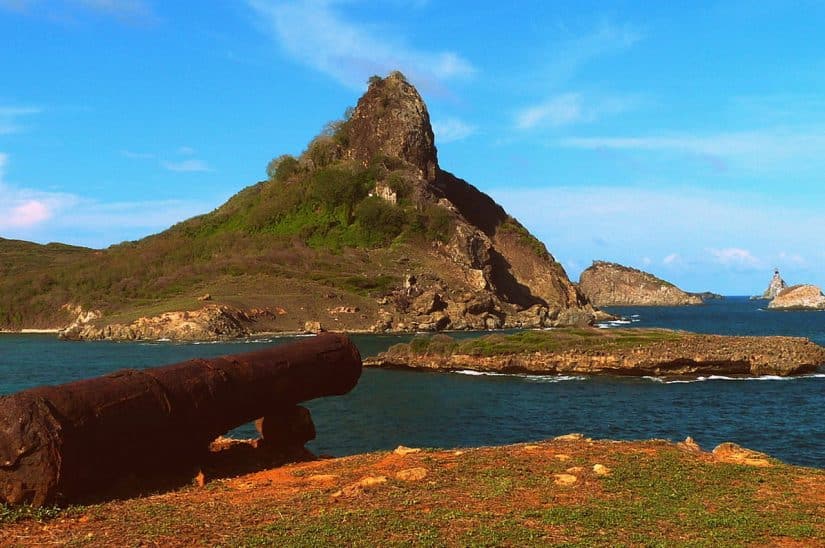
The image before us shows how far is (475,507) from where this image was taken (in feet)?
38.3

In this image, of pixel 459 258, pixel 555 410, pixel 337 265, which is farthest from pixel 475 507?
pixel 459 258

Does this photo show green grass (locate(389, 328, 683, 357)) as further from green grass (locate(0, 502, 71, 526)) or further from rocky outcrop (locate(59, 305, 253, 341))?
green grass (locate(0, 502, 71, 526))

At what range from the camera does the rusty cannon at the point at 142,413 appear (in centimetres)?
1165

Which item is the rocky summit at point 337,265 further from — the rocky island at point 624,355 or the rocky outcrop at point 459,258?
the rocky island at point 624,355

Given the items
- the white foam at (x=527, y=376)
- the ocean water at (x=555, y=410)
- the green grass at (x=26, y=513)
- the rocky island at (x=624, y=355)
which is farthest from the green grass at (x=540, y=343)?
the green grass at (x=26, y=513)

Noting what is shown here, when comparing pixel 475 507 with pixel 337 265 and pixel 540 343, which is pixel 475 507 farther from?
pixel 337 265

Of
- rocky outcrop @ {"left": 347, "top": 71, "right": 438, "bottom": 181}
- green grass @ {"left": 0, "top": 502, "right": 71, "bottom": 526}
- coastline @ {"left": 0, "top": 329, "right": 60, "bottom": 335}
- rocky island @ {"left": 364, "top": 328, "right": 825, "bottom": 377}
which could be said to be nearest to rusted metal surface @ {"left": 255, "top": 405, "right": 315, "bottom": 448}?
green grass @ {"left": 0, "top": 502, "right": 71, "bottom": 526}

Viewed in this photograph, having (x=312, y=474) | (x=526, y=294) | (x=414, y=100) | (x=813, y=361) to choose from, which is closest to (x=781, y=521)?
(x=312, y=474)

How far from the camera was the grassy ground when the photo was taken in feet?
33.8

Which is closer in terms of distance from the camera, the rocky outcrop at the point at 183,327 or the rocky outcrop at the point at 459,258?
the rocky outcrop at the point at 183,327

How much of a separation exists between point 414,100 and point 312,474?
182227 millimetres

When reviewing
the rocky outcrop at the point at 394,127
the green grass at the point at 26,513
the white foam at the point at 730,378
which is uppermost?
the rocky outcrop at the point at 394,127

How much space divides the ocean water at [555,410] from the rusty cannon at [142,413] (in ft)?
48.8

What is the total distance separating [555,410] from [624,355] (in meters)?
18.1
